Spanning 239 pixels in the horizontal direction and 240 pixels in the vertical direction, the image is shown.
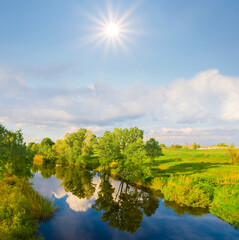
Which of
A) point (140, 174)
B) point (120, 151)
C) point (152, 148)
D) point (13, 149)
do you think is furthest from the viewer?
point (120, 151)

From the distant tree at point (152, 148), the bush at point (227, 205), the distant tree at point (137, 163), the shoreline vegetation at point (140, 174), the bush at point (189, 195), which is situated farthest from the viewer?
the distant tree at point (152, 148)

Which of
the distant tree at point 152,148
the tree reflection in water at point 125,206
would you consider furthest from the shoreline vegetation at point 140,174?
the tree reflection in water at point 125,206

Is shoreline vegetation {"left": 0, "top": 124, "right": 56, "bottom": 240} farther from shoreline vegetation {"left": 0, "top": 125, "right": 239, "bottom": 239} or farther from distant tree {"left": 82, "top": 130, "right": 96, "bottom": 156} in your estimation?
distant tree {"left": 82, "top": 130, "right": 96, "bottom": 156}

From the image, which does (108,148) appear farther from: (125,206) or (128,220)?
(128,220)

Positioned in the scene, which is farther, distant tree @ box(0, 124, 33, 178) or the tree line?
the tree line

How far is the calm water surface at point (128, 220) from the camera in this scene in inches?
738

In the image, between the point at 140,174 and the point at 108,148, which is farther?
the point at 108,148

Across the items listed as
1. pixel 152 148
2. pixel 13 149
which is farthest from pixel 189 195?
pixel 13 149

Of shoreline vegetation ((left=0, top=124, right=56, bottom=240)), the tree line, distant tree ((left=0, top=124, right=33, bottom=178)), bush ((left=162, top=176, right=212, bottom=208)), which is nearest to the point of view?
shoreline vegetation ((left=0, top=124, right=56, bottom=240))

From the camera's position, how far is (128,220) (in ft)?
72.3

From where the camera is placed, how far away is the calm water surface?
1873cm

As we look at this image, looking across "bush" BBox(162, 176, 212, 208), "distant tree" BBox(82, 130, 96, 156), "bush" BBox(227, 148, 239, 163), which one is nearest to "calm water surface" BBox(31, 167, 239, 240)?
"bush" BBox(162, 176, 212, 208)

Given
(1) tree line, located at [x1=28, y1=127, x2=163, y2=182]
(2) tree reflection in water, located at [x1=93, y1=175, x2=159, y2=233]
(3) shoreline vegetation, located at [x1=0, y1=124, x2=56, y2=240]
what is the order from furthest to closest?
(1) tree line, located at [x1=28, y1=127, x2=163, y2=182]
(2) tree reflection in water, located at [x1=93, y1=175, x2=159, y2=233]
(3) shoreline vegetation, located at [x1=0, y1=124, x2=56, y2=240]

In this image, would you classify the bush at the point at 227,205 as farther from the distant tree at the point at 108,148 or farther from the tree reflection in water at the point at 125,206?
the distant tree at the point at 108,148
